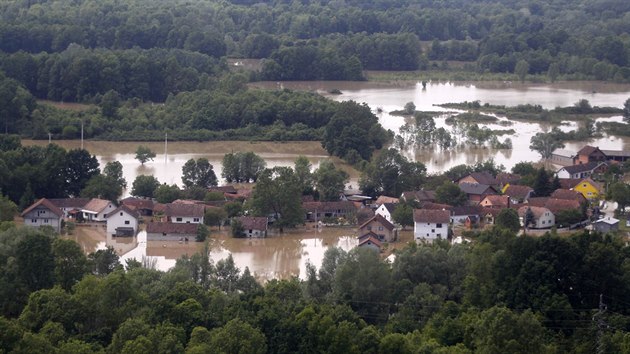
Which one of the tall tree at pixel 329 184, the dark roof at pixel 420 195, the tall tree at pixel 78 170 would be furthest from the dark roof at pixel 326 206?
the tall tree at pixel 78 170

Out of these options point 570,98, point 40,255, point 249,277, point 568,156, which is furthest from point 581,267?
point 570,98

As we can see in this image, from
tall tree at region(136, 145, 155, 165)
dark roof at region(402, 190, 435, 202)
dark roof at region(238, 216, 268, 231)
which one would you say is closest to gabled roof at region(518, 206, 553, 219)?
dark roof at region(402, 190, 435, 202)

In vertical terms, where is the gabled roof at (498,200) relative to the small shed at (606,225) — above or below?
above

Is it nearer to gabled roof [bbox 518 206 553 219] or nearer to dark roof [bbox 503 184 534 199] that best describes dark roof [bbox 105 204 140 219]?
gabled roof [bbox 518 206 553 219]

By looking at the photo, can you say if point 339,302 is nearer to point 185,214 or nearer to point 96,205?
point 185,214

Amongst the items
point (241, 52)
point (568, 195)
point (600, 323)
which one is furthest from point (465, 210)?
point (241, 52)

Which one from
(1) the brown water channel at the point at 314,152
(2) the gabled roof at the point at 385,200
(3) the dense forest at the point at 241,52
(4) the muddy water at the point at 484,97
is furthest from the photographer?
(3) the dense forest at the point at 241,52

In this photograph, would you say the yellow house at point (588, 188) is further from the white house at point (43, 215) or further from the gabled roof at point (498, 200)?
the white house at point (43, 215)
